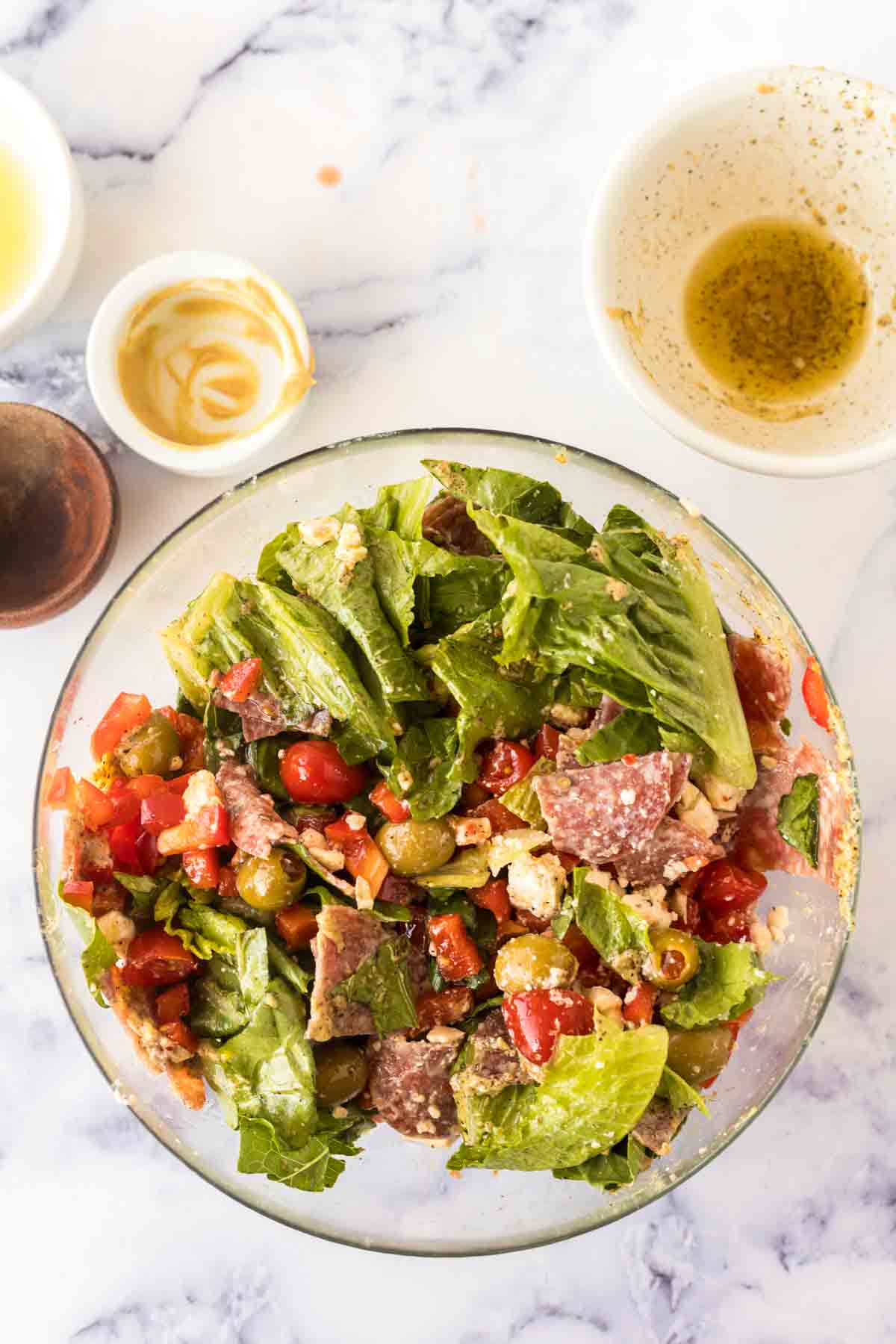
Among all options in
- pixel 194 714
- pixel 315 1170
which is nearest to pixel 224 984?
pixel 315 1170

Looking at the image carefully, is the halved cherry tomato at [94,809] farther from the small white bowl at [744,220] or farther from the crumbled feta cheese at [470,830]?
the small white bowl at [744,220]

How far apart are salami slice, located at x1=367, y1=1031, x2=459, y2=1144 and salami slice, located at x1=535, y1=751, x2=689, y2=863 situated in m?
0.49

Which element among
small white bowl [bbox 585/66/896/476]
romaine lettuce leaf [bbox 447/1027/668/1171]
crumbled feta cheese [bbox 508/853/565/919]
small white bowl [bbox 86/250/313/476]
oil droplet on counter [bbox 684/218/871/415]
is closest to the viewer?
romaine lettuce leaf [bbox 447/1027/668/1171]

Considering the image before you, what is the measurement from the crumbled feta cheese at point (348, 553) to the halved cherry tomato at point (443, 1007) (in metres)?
0.85

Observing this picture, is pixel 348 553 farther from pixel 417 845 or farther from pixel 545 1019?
pixel 545 1019

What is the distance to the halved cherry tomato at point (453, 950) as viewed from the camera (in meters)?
2.44

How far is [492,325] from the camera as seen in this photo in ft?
9.98

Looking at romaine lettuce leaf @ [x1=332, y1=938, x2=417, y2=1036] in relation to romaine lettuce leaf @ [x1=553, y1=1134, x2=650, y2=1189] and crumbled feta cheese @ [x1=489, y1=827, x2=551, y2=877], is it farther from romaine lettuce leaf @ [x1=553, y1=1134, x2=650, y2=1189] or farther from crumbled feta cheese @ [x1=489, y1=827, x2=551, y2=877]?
romaine lettuce leaf @ [x1=553, y1=1134, x2=650, y2=1189]

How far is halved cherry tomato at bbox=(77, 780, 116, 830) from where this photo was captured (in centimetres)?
255

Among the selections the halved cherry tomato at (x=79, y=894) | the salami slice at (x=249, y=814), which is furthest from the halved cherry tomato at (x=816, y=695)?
the halved cherry tomato at (x=79, y=894)

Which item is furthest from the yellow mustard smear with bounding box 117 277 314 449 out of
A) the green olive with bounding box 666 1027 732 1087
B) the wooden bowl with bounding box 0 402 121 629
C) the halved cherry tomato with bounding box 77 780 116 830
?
the green olive with bounding box 666 1027 732 1087

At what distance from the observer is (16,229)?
3.11 meters

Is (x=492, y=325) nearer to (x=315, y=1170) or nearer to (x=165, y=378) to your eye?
(x=165, y=378)

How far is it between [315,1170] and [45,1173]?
1001 mm
